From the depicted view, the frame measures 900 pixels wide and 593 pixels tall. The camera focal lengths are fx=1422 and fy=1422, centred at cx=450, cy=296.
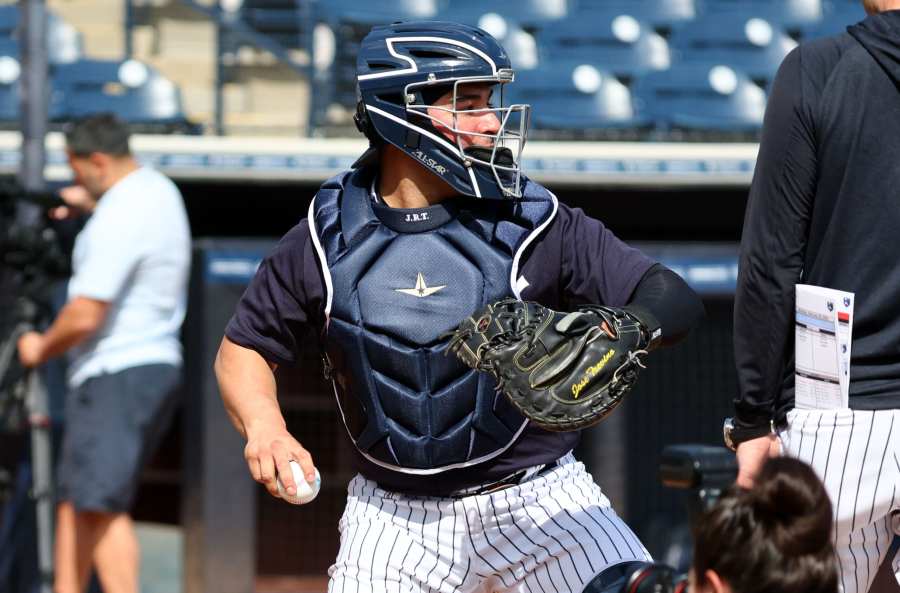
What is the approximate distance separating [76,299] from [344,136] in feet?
6.75

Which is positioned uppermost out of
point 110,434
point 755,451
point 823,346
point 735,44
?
point 823,346

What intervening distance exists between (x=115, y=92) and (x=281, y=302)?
426 centimetres

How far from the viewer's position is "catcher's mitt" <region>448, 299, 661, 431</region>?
230 cm

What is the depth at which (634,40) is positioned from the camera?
279 inches

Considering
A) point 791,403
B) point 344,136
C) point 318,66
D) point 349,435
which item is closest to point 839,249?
point 791,403

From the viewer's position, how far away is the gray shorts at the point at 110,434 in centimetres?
458

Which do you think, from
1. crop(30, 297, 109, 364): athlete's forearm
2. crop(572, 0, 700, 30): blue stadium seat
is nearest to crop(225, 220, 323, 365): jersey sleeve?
crop(30, 297, 109, 364): athlete's forearm

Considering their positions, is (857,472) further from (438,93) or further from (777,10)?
(777,10)

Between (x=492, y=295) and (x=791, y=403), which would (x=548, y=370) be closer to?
(x=492, y=295)

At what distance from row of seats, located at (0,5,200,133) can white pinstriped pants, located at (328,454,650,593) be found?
4038 mm

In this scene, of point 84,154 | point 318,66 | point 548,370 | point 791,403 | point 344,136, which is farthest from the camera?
point 318,66

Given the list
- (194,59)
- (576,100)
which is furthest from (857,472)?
(194,59)

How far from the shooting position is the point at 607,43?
7.12 metres

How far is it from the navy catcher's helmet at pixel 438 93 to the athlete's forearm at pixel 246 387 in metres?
0.49
